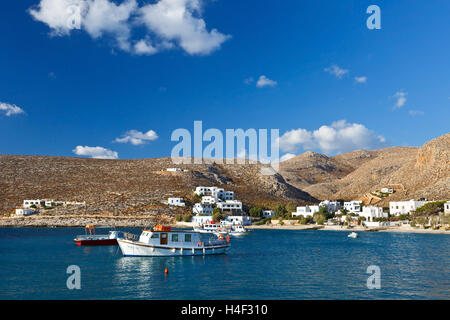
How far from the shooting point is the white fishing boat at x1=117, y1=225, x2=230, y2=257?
4453 centimetres

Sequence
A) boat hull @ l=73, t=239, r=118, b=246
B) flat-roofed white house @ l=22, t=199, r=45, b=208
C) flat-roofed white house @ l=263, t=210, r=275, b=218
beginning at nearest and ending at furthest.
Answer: boat hull @ l=73, t=239, r=118, b=246 → flat-roofed white house @ l=22, t=199, r=45, b=208 → flat-roofed white house @ l=263, t=210, r=275, b=218

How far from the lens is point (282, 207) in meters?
137

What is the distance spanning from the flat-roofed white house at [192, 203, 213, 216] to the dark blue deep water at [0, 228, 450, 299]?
8014 cm

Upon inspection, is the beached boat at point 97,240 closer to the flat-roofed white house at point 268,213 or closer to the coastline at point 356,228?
the coastline at point 356,228

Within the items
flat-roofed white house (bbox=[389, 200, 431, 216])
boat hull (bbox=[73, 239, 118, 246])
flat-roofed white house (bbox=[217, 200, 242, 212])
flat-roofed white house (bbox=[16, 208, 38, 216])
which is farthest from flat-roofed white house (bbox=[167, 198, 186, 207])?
boat hull (bbox=[73, 239, 118, 246])

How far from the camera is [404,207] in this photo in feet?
364

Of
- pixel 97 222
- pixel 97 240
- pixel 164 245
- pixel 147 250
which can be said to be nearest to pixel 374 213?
pixel 97 222

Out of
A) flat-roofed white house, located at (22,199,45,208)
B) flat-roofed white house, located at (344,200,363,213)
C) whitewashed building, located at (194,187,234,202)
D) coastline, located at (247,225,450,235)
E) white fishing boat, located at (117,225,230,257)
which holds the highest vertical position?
whitewashed building, located at (194,187,234,202)

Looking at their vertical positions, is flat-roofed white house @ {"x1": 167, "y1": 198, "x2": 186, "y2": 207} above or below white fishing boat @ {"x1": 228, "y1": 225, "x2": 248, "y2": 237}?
above

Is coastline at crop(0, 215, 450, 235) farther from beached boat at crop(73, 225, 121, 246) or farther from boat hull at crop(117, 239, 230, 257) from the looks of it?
boat hull at crop(117, 239, 230, 257)

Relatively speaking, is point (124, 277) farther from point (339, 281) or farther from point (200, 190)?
point (200, 190)
